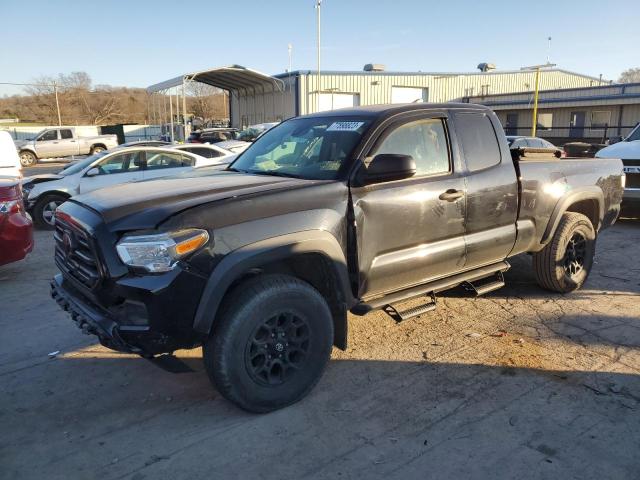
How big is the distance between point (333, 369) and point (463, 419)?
42.5 inches

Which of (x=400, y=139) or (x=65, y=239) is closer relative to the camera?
(x=65, y=239)

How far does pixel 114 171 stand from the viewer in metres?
10.3

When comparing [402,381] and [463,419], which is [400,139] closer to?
[402,381]

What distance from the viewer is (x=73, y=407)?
3.51 metres

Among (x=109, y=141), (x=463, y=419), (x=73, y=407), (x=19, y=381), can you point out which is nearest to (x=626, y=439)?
(x=463, y=419)

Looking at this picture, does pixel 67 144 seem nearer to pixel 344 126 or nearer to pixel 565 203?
pixel 344 126

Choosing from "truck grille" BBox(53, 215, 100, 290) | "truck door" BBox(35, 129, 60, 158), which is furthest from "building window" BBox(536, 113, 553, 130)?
"truck grille" BBox(53, 215, 100, 290)

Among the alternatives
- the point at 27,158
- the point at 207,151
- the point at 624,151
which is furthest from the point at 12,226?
the point at 27,158

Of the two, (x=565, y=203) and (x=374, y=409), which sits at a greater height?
(x=565, y=203)

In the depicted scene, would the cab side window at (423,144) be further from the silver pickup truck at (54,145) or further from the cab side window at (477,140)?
the silver pickup truck at (54,145)

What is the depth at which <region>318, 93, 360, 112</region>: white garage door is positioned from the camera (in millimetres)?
36688

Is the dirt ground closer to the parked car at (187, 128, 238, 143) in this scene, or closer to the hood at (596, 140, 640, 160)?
the hood at (596, 140, 640, 160)

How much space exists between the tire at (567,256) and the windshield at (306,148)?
2.63 metres

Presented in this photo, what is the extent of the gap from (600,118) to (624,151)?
25418mm
